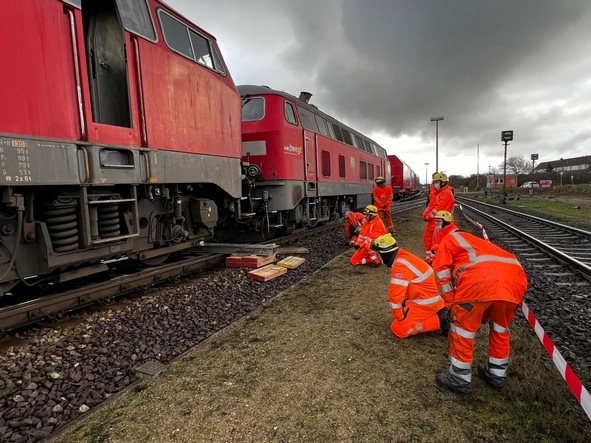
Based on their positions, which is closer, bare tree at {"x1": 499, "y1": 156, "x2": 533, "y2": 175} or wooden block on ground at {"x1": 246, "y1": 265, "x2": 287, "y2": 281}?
wooden block on ground at {"x1": 246, "y1": 265, "x2": 287, "y2": 281}

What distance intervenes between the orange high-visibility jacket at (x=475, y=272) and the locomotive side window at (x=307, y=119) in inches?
296

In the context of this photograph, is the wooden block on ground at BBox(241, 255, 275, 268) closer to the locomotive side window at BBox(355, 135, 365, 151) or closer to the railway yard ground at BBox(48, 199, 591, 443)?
the railway yard ground at BBox(48, 199, 591, 443)

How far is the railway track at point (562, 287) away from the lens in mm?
3918

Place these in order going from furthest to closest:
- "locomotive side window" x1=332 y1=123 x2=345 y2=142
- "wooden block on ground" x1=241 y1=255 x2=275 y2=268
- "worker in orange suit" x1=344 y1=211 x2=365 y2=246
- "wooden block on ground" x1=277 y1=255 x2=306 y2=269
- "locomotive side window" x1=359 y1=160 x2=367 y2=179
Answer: "locomotive side window" x1=359 y1=160 x2=367 y2=179 < "locomotive side window" x1=332 y1=123 x2=345 y2=142 < "worker in orange suit" x1=344 y1=211 x2=365 y2=246 < "wooden block on ground" x1=277 y1=255 x2=306 y2=269 < "wooden block on ground" x1=241 y1=255 x2=275 y2=268

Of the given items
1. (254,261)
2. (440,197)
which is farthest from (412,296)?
(440,197)

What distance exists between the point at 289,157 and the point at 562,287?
5939mm

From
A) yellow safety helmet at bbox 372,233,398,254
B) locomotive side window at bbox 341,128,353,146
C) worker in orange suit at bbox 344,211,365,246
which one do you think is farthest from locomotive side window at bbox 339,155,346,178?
yellow safety helmet at bbox 372,233,398,254

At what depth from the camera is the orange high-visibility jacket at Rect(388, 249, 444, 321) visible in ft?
12.5

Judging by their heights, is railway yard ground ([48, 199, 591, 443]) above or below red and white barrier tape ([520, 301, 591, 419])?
below

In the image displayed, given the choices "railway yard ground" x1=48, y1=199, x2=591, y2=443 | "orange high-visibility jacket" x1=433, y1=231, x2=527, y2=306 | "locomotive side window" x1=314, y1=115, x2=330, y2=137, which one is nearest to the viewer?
"railway yard ground" x1=48, y1=199, x2=591, y2=443

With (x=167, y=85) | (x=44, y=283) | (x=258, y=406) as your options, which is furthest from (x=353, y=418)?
(x=167, y=85)

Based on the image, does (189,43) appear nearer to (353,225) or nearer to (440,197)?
(440,197)

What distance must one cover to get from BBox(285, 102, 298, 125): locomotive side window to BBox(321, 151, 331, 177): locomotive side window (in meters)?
2.04

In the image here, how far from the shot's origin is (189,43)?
5871 millimetres
